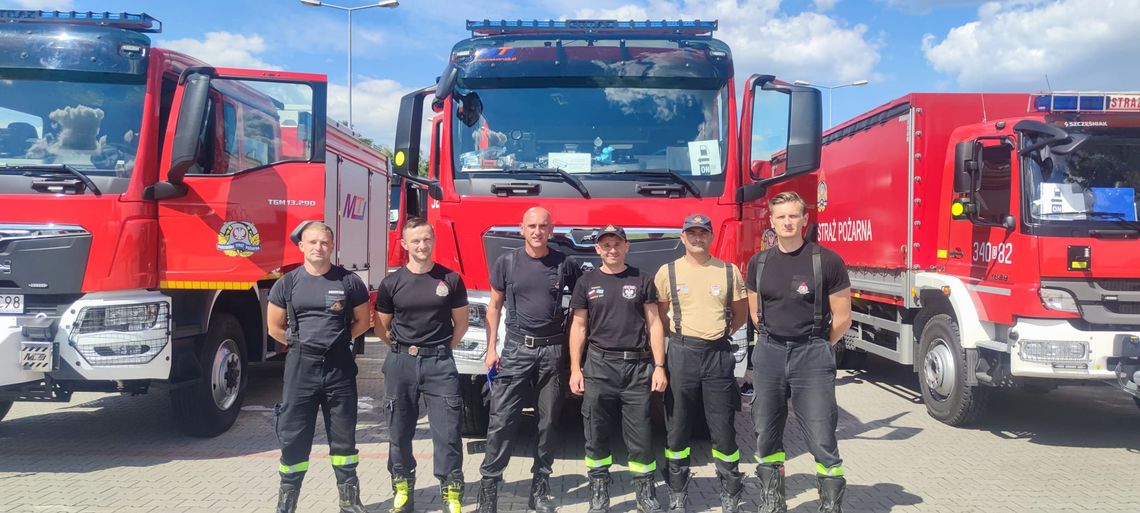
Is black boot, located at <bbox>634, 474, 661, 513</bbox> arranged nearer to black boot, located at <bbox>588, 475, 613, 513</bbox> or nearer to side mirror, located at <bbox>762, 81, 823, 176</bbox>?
black boot, located at <bbox>588, 475, 613, 513</bbox>

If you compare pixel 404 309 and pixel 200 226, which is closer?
pixel 404 309

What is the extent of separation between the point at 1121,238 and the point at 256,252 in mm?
6635

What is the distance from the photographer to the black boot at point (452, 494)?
4.28 metres

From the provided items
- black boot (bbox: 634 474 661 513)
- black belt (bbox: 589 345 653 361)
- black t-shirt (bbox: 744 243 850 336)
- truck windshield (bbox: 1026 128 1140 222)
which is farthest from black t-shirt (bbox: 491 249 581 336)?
truck windshield (bbox: 1026 128 1140 222)

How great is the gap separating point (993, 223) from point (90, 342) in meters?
6.84

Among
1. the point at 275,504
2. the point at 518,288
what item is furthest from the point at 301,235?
the point at 275,504

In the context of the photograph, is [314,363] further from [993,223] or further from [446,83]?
[993,223]

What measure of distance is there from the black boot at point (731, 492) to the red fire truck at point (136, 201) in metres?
3.82

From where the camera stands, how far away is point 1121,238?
223 inches

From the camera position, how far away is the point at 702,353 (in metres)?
4.31

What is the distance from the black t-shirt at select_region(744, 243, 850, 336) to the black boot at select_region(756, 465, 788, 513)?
2.68 ft

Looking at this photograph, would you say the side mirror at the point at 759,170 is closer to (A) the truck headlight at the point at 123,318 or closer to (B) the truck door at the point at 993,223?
(B) the truck door at the point at 993,223

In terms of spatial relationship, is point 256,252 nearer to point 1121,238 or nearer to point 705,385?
point 705,385

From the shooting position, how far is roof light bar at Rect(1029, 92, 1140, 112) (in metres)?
5.80
